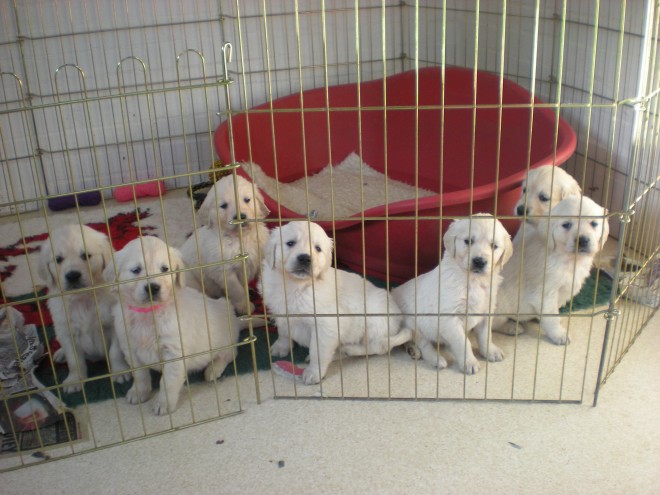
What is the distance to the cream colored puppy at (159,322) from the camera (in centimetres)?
278

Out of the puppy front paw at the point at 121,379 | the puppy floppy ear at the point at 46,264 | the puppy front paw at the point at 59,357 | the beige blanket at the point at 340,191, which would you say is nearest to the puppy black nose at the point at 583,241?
the beige blanket at the point at 340,191

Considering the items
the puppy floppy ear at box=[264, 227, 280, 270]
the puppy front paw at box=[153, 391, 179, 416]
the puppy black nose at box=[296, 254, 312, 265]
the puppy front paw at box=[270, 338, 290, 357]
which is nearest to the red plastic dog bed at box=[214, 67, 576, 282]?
the puppy floppy ear at box=[264, 227, 280, 270]

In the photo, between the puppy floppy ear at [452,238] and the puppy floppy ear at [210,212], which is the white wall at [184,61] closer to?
the puppy floppy ear at [210,212]

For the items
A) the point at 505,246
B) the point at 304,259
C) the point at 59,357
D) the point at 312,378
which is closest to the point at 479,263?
the point at 505,246

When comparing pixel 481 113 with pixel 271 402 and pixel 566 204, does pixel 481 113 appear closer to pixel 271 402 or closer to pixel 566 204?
pixel 566 204

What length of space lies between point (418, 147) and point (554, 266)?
172 centimetres

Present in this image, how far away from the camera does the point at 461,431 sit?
8.98 feet

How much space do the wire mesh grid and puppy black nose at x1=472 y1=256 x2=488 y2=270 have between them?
0.52ft

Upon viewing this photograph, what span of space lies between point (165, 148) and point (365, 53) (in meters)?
1.59

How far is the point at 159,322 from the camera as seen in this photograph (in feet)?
9.37

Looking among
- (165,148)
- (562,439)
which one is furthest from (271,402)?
(165,148)

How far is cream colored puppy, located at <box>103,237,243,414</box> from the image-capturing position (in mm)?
2775

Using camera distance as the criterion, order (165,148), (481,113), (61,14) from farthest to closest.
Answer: (165,148) < (61,14) < (481,113)

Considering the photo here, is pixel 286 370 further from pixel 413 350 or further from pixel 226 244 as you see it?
pixel 226 244
